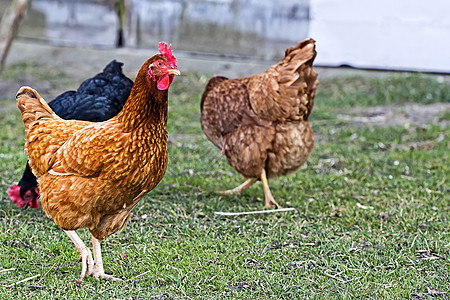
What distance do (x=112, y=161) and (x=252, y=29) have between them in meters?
7.78

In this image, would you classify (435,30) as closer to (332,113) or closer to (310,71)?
(332,113)

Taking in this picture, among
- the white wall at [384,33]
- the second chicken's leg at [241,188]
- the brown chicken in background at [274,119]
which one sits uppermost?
the white wall at [384,33]

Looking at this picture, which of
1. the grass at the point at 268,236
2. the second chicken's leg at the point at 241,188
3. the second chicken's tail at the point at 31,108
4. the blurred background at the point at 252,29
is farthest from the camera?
the blurred background at the point at 252,29

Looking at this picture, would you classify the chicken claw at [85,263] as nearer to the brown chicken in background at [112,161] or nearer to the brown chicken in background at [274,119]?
the brown chicken in background at [112,161]

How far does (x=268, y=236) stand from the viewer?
391 centimetres

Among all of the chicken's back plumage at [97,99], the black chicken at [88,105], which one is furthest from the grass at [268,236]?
the chicken's back plumage at [97,99]

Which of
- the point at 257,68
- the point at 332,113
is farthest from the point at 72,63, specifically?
the point at 332,113

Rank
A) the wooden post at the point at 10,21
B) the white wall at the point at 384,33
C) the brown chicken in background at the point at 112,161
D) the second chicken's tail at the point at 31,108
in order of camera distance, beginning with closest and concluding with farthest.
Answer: the brown chicken in background at the point at 112,161, the second chicken's tail at the point at 31,108, the wooden post at the point at 10,21, the white wall at the point at 384,33

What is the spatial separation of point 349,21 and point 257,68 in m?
1.81

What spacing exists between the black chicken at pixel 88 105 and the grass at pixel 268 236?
196 mm

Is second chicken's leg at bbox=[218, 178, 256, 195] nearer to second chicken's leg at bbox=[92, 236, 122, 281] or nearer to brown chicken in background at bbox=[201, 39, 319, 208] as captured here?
brown chicken in background at bbox=[201, 39, 319, 208]

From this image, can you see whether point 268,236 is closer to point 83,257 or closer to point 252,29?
point 83,257

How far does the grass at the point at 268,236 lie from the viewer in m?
3.09

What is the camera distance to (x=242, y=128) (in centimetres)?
460
